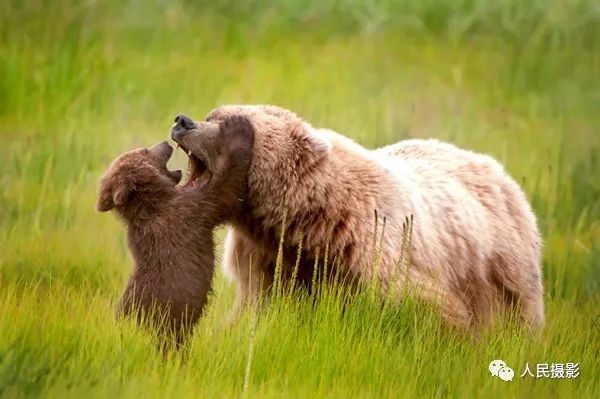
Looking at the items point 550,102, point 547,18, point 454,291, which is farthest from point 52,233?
point 547,18

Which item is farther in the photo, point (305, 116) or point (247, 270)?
point (305, 116)

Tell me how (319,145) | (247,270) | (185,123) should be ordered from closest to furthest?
(185,123)
(319,145)
(247,270)

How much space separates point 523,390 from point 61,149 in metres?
4.69

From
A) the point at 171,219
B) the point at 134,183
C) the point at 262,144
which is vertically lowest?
the point at 171,219

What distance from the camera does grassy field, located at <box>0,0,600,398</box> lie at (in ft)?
17.4

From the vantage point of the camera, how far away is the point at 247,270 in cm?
665

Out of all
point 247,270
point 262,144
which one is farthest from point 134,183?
point 247,270

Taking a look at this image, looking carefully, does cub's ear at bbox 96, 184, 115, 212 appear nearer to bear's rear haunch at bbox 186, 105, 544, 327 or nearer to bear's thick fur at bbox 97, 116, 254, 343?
bear's thick fur at bbox 97, 116, 254, 343

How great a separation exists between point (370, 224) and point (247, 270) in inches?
31.0

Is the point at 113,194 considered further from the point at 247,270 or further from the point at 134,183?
the point at 247,270

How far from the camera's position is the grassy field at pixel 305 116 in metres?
5.31

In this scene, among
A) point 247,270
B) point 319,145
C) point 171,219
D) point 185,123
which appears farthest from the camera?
point 247,270

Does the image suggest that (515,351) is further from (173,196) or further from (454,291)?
(173,196)

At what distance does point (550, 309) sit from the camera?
7.61m
